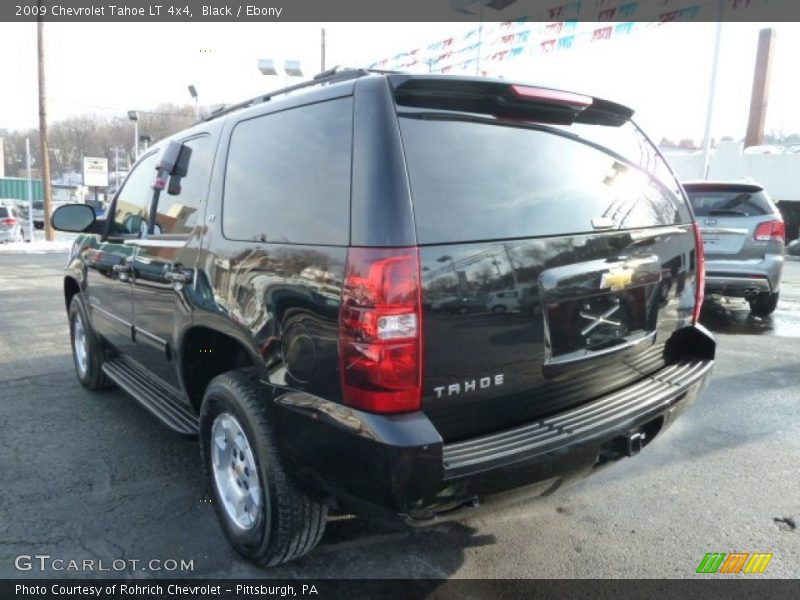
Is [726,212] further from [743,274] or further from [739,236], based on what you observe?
[743,274]

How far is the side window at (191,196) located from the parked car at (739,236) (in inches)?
248

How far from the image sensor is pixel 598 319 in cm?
245

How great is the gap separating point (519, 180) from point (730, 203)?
636 centimetres

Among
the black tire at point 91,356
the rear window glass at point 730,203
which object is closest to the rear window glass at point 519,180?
the black tire at point 91,356

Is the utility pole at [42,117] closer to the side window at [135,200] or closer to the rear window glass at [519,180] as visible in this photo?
the side window at [135,200]

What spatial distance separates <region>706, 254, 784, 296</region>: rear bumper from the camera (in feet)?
24.0

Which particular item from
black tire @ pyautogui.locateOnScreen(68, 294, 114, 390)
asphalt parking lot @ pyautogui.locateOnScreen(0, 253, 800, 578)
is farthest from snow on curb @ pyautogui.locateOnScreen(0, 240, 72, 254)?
asphalt parking lot @ pyautogui.locateOnScreen(0, 253, 800, 578)

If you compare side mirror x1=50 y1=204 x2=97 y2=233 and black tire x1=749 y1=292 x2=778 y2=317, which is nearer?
side mirror x1=50 y1=204 x2=97 y2=233

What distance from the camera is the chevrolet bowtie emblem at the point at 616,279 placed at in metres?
2.44

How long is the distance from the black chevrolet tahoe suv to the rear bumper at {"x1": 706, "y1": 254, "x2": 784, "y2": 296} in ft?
16.1

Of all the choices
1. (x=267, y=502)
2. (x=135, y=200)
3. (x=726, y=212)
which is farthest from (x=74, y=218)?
(x=726, y=212)

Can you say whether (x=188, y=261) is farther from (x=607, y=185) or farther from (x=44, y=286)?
(x=44, y=286)

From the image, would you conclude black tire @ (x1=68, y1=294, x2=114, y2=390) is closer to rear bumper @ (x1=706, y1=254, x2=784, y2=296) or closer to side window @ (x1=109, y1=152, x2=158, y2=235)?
side window @ (x1=109, y1=152, x2=158, y2=235)

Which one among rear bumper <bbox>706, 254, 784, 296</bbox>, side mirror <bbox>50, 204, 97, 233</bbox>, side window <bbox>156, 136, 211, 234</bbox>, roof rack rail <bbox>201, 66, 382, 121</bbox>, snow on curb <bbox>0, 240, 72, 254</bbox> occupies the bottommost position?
snow on curb <bbox>0, 240, 72, 254</bbox>
